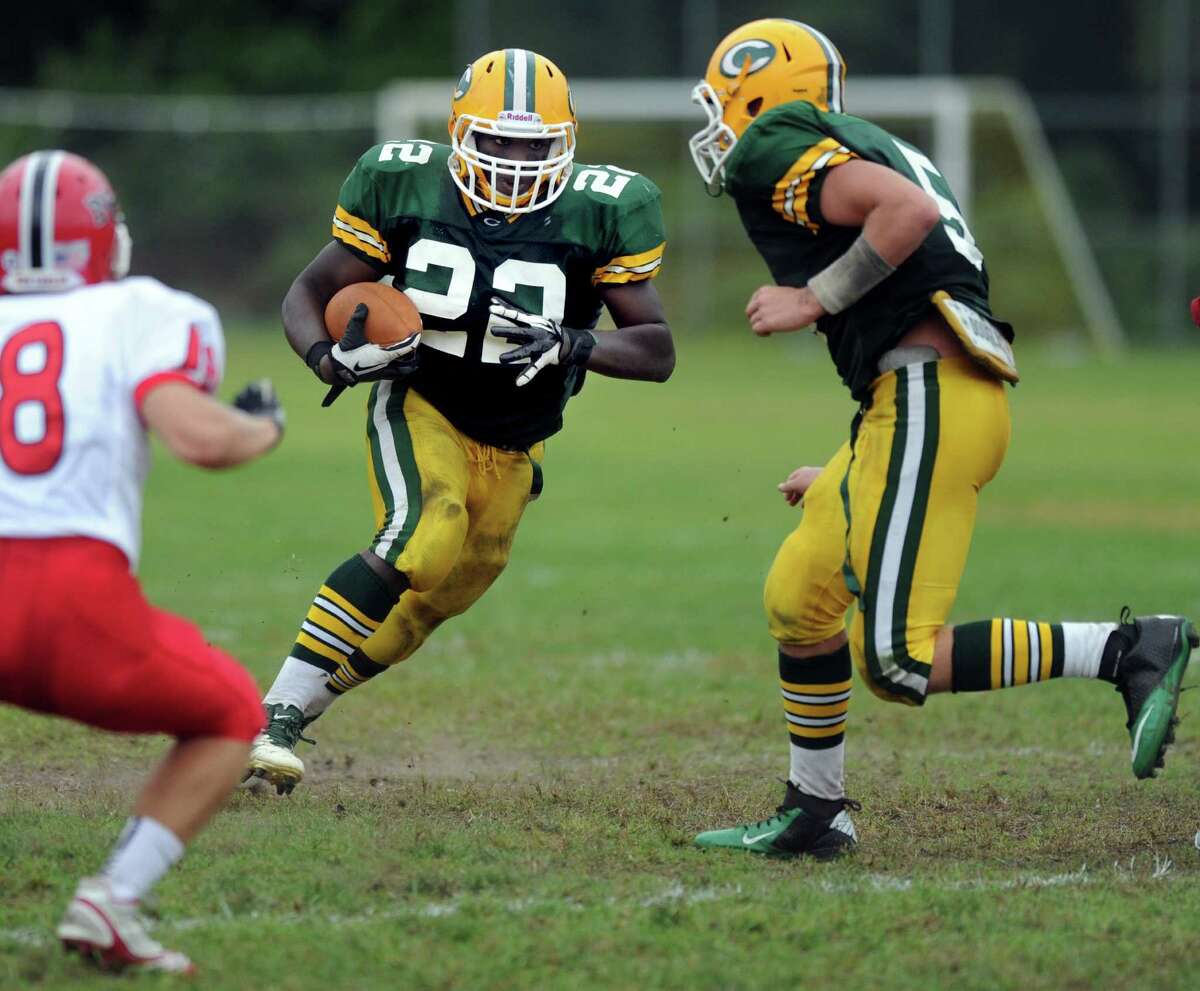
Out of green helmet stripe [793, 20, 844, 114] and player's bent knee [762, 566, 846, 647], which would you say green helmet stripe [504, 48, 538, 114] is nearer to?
green helmet stripe [793, 20, 844, 114]

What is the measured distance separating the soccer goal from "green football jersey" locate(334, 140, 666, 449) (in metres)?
17.7

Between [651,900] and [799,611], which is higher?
[799,611]

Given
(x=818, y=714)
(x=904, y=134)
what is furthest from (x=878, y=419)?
(x=904, y=134)

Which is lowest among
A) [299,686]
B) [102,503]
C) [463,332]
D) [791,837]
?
[791,837]

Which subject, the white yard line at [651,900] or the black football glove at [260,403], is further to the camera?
the white yard line at [651,900]

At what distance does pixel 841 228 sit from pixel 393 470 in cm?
138

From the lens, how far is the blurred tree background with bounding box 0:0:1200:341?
22.9m

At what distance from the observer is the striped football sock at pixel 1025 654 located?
4.00m

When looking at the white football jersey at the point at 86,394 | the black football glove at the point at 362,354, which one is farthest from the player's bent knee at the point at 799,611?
the white football jersey at the point at 86,394

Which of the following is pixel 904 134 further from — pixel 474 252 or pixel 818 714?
pixel 818 714

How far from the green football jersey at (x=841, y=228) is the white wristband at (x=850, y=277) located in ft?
0.32

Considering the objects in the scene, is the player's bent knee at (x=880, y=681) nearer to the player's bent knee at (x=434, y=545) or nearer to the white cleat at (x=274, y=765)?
the player's bent knee at (x=434, y=545)

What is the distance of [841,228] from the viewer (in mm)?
4086

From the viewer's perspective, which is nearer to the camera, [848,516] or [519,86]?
[848,516]
